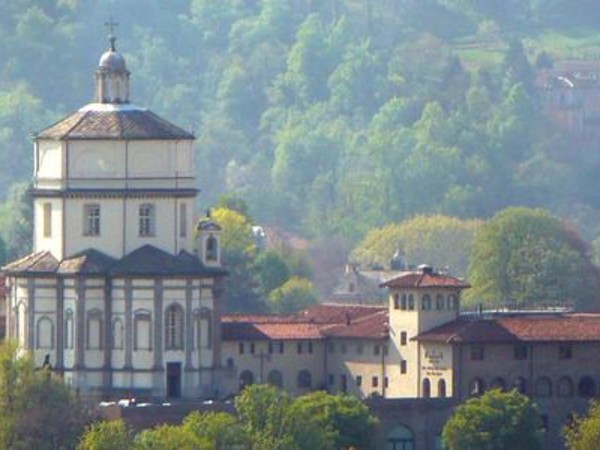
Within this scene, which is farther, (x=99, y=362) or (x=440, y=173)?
(x=440, y=173)

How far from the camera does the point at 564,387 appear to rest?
122125 mm

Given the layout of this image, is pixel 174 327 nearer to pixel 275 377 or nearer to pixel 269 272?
pixel 275 377

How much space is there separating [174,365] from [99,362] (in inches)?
53.4

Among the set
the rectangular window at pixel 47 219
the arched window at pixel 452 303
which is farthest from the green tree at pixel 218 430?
the arched window at pixel 452 303

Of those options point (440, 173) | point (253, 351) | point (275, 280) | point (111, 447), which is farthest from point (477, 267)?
point (440, 173)

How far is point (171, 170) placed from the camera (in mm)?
122375

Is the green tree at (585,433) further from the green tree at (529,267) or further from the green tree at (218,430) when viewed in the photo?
the green tree at (529,267)

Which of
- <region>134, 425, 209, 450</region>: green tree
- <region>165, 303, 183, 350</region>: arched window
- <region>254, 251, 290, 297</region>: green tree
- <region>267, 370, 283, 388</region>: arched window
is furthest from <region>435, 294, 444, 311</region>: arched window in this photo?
<region>254, 251, 290, 297</region>: green tree

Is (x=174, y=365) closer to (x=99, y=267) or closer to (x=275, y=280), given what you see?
(x=99, y=267)

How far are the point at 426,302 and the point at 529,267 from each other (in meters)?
17.9

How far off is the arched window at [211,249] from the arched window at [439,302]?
414 centimetres

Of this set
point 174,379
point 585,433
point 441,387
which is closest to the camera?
point 585,433

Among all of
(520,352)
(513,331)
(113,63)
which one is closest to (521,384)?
(520,352)

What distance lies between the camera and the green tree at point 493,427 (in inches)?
4604
